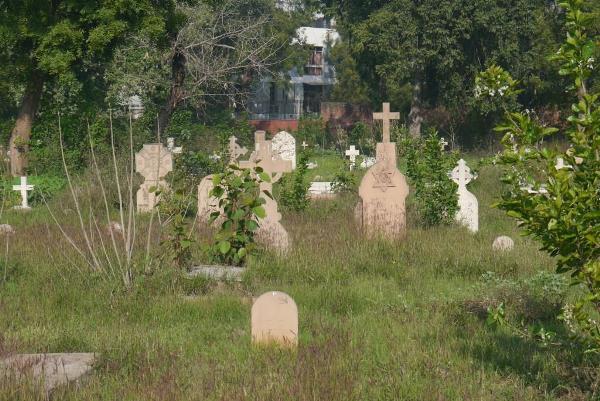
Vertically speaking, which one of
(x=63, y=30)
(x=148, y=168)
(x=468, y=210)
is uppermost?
(x=63, y=30)

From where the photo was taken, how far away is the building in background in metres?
60.1

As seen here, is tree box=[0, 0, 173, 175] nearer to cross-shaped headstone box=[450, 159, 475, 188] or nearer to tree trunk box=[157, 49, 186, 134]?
tree trunk box=[157, 49, 186, 134]

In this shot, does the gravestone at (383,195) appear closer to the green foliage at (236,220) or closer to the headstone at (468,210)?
the headstone at (468,210)

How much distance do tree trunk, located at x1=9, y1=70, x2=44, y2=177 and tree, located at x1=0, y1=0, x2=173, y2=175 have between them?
1.07 ft

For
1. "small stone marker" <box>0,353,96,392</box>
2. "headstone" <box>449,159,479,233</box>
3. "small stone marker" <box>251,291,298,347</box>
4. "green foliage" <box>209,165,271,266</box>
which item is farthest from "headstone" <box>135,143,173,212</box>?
"small stone marker" <box>0,353,96,392</box>

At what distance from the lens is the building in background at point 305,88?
60094 millimetres

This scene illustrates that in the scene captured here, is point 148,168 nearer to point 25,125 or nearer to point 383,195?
point 383,195

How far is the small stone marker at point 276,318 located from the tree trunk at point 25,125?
59.9 ft

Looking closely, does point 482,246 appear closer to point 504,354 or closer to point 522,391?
point 504,354

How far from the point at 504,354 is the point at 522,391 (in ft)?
2.72

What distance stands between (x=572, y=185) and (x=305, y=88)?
60.0 meters

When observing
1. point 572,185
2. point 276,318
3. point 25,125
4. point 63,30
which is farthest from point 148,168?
point 572,185

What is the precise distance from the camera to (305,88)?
64.3 meters

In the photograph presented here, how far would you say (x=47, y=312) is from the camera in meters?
7.71
